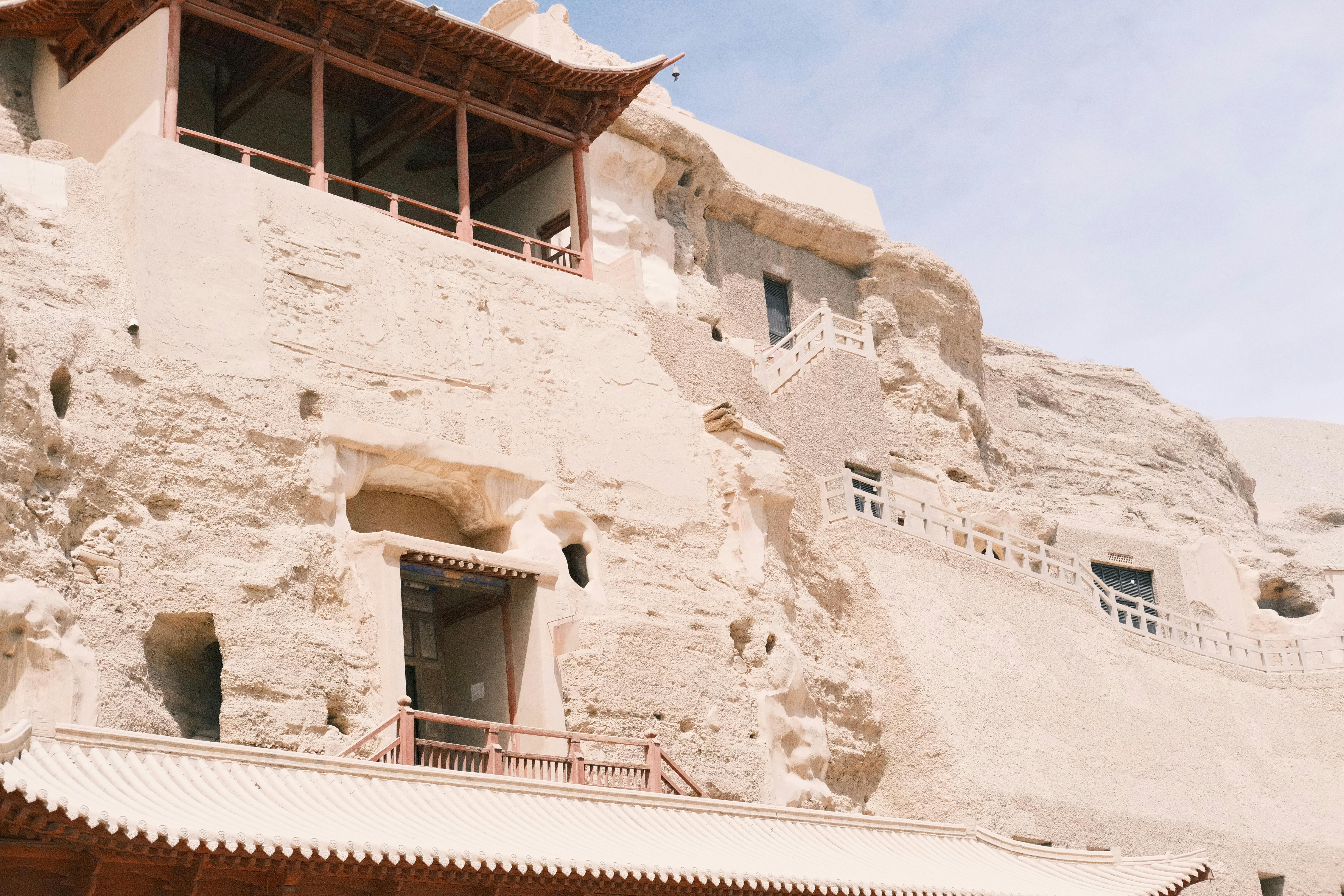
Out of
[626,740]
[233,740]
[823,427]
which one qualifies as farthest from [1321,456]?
[233,740]

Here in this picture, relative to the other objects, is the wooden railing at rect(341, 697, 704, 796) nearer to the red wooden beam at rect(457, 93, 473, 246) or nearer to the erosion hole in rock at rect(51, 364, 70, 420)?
the erosion hole in rock at rect(51, 364, 70, 420)

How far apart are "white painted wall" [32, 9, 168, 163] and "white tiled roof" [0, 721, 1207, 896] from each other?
298 inches

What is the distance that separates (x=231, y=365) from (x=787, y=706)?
282 inches

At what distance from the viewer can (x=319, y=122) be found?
17375 mm

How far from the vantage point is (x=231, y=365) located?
1469 centimetres

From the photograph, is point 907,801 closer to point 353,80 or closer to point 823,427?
point 823,427

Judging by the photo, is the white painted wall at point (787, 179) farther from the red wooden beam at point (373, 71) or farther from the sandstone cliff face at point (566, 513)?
the red wooden beam at point (373, 71)

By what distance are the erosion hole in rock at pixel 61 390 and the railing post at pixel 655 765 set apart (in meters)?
6.11

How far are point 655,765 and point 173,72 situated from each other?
890cm

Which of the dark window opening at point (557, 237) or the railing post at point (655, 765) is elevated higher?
the dark window opening at point (557, 237)

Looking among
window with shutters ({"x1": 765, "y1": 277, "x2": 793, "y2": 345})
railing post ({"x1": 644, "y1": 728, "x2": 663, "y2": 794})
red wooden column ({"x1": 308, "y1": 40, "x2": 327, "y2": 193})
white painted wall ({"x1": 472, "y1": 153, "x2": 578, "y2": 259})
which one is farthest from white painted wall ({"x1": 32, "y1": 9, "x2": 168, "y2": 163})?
window with shutters ({"x1": 765, "y1": 277, "x2": 793, "y2": 345})

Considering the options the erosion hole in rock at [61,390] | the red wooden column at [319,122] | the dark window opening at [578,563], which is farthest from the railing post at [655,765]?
the red wooden column at [319,122]

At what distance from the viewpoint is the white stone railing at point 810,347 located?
23.9 meters

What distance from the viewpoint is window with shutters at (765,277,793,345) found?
2694 cm
